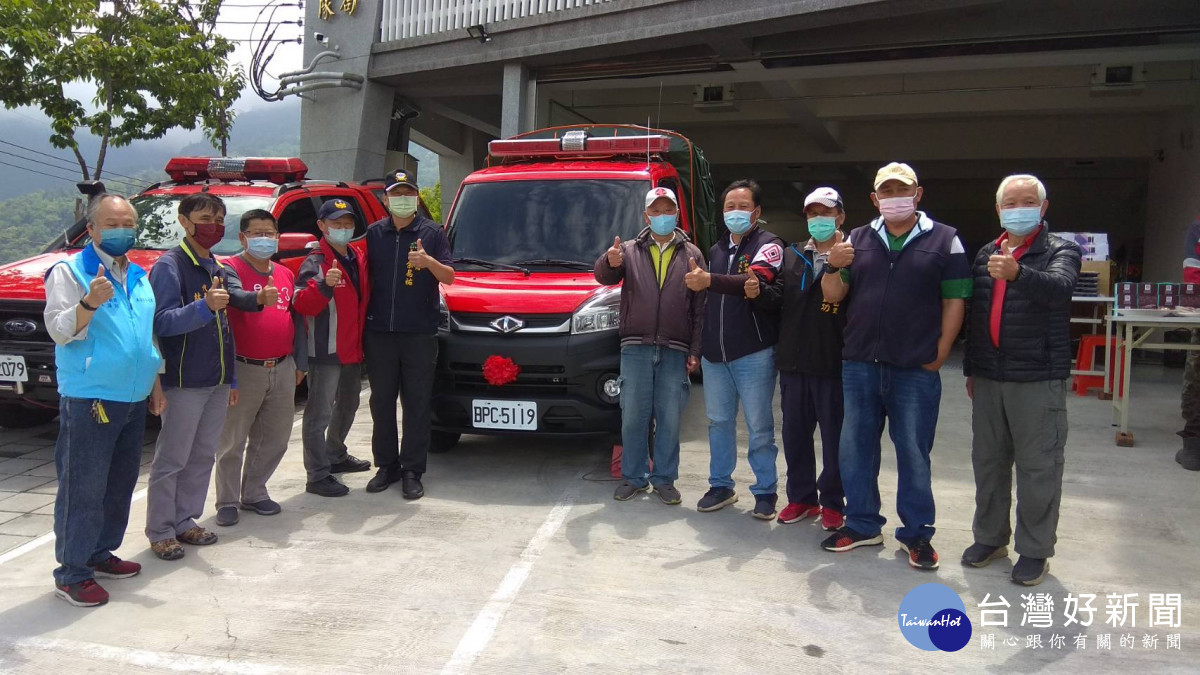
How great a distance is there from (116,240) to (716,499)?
11.4 feet

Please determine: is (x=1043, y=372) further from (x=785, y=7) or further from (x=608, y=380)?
(x=785, y=7)

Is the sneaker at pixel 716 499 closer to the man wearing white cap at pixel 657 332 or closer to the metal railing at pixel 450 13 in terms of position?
the man wearing white cap at pixel 657 332

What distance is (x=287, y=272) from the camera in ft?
16.7

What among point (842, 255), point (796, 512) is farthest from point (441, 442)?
point (842, 255)

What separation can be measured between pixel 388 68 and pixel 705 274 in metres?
9.96

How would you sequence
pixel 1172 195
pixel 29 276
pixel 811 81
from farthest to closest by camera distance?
1. pixel 811 81
2. pixel 1172 195
3. pixel 29 276

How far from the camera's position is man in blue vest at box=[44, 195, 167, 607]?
3.68m

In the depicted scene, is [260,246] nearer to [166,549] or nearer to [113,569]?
[166,549]

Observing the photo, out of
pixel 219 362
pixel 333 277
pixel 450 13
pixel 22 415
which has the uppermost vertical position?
pixel 450 13

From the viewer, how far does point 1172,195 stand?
1304cm

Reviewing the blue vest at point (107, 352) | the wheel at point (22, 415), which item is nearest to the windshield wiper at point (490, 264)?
the blue vest at point (107, 352)

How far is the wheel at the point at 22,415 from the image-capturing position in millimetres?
7133

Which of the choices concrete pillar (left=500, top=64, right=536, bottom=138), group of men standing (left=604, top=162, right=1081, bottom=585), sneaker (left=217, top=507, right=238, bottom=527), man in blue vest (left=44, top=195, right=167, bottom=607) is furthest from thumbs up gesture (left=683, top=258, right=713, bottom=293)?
concrete pillar (left=500, top=64, right=536, bottom=138)

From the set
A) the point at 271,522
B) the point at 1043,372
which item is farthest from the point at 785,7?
the point at 271,522
